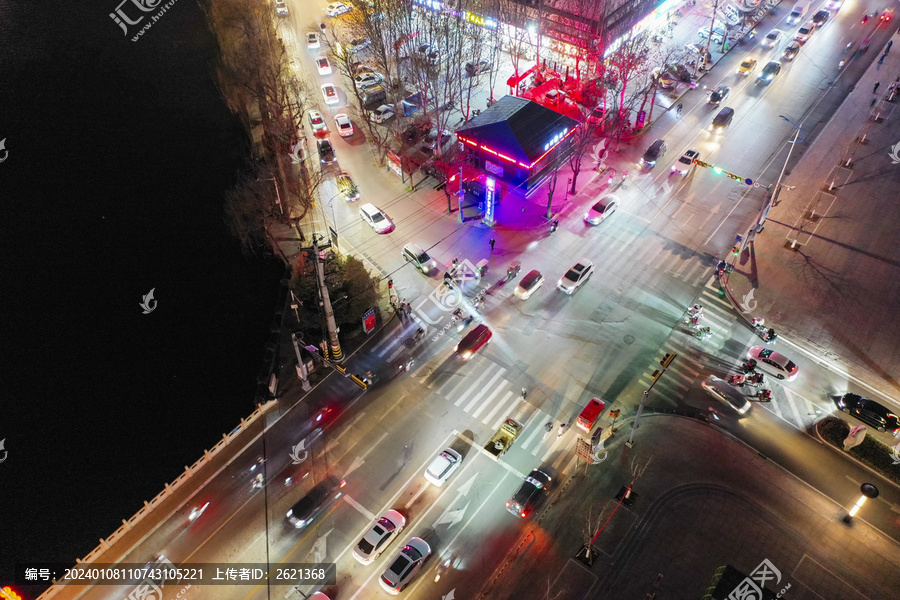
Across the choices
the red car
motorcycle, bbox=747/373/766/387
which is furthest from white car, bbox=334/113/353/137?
motorcycle, bbox=747/373/766/387

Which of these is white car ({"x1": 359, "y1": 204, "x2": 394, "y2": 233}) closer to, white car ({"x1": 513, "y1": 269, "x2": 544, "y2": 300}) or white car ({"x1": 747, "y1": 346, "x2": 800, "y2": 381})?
white car ({"x1": 513, "y1": 269, "x2": 544, "y2": 300})

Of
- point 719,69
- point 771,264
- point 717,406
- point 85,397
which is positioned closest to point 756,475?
point 717,406

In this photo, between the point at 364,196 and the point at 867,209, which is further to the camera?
the point at 364,196

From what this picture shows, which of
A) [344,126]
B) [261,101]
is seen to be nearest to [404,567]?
[261,101]

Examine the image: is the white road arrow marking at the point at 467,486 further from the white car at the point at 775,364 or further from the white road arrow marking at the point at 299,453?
the white car at the point at 775,364

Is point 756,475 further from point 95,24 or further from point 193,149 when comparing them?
point 95,24

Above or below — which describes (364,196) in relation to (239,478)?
above
